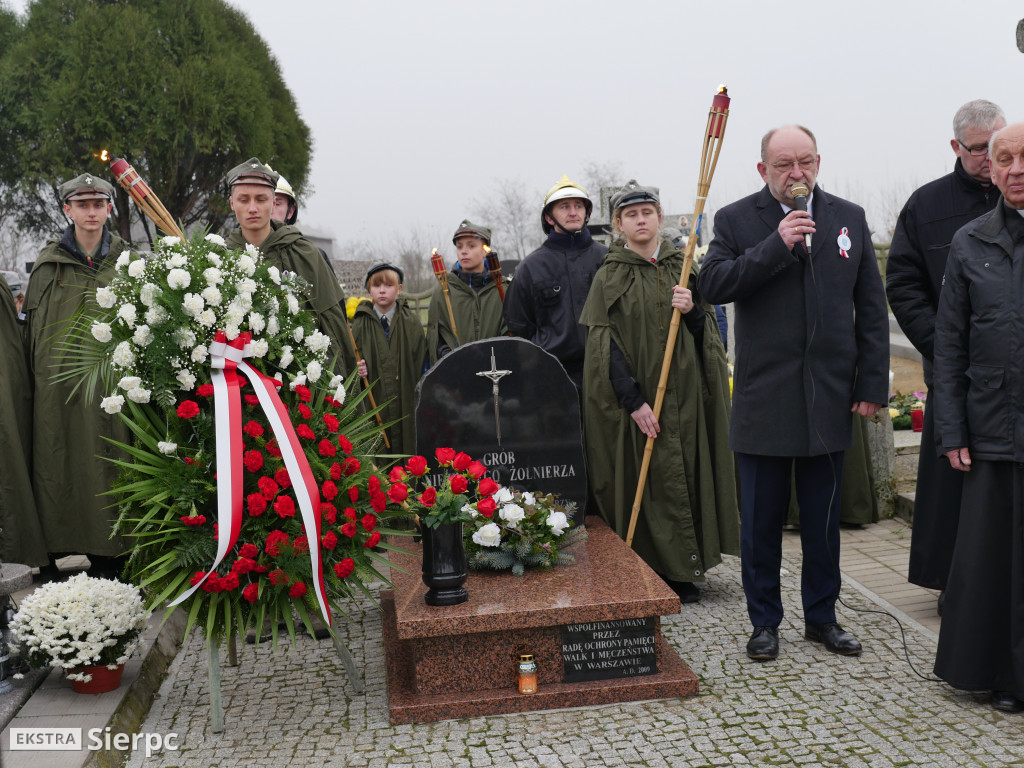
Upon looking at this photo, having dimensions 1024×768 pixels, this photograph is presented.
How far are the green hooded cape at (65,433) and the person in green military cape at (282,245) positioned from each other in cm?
91

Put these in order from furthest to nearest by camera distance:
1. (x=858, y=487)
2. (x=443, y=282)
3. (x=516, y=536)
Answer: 1. (x=443, y=282)
2. (x=858, y=487)
3. (x=516, y=536)

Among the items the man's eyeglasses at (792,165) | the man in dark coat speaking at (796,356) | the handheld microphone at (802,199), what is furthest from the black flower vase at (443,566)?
the man's eyeglasses at (792,165)

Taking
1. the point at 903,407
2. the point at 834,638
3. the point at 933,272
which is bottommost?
the point at 834,638

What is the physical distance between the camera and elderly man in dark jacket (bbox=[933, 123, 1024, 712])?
12.3ft

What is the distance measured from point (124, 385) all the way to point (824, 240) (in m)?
3.03

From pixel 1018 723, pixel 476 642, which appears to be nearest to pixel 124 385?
pixel 476 642

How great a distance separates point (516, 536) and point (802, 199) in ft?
6.60

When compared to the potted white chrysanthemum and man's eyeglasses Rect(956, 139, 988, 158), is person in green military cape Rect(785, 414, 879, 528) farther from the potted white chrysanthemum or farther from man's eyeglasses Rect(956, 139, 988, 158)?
Answer: the potted white chrysanthemum

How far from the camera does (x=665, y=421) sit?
5.52 meters

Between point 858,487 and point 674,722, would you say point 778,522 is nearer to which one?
point 674,722

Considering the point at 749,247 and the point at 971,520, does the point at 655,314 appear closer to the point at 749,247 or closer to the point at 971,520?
the point at 749,247

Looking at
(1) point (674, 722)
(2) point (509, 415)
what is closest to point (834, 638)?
(1) point (674, 722)

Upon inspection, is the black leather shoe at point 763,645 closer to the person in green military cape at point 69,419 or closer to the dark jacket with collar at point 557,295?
the dark jacket with collar at point 557,295

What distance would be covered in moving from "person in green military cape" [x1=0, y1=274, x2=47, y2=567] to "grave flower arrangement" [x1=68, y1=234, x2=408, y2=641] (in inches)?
68.7
